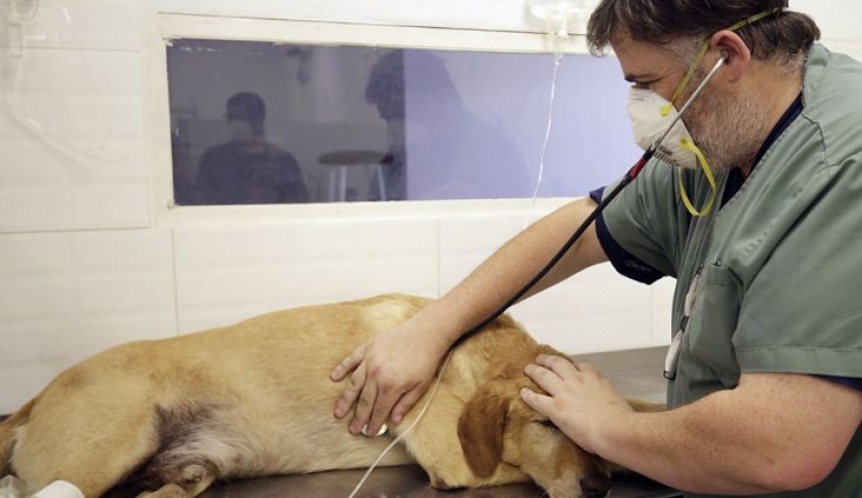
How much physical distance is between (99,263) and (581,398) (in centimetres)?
127

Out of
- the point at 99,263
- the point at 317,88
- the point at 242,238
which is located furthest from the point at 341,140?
the point at 99,263

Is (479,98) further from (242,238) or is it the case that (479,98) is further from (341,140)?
(242,238)

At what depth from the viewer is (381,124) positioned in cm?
212

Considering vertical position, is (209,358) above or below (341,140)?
below

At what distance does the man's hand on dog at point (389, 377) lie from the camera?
1433 millimetres

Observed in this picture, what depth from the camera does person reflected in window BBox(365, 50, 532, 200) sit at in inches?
83.8

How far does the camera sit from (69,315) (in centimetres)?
184

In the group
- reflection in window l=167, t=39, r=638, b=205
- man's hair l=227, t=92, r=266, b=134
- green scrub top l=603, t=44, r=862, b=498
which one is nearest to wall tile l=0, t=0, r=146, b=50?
reflection in window l=167, t=39, r=638, b=205

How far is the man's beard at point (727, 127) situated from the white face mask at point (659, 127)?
0.02 metres

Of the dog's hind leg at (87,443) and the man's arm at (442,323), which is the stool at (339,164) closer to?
the man's arm at (442,323)

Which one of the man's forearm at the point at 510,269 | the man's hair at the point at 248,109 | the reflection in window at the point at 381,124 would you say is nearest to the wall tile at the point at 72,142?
the reflection in window at the point at 381,124

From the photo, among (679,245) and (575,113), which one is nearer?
(679,245)

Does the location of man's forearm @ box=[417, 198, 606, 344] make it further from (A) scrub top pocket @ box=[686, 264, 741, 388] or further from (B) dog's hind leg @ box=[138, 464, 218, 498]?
(B) dog's hind leg @ box=[138, 464, 218, 498]

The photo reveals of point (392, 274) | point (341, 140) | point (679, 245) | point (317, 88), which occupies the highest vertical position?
point (317, 88)
